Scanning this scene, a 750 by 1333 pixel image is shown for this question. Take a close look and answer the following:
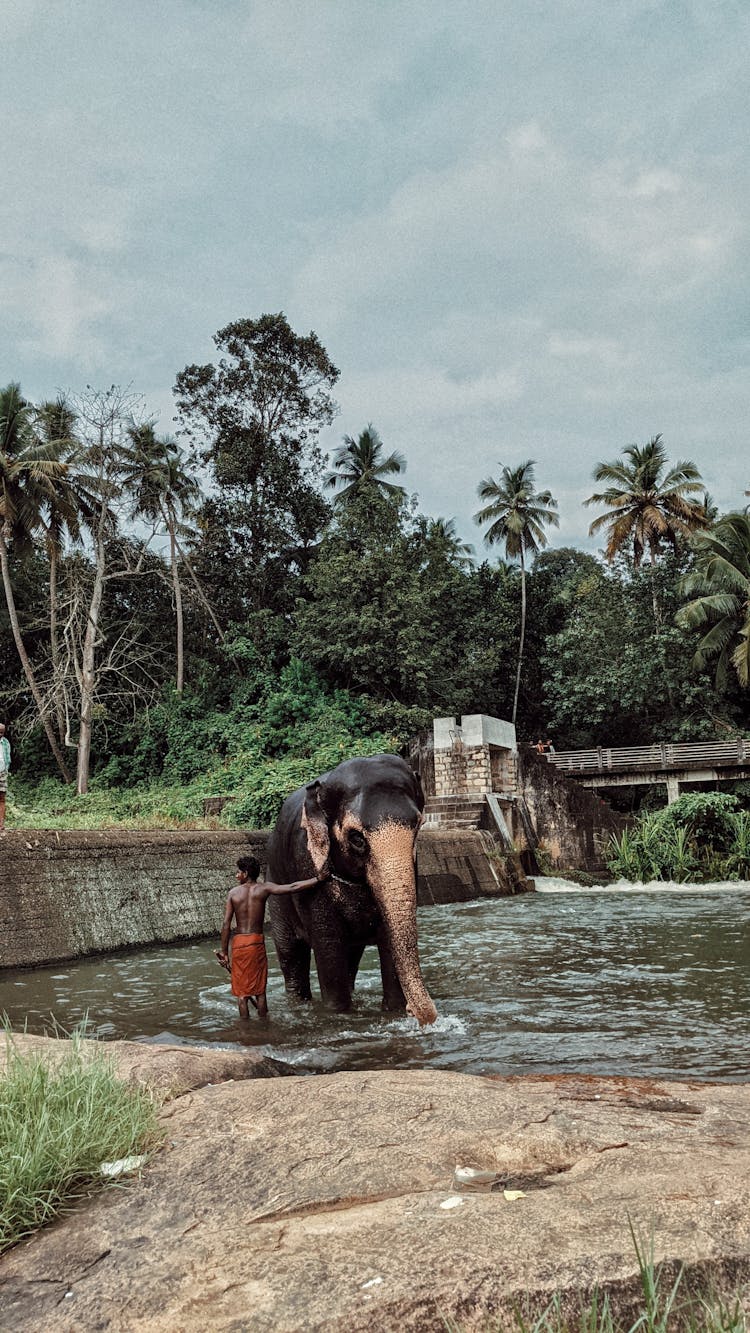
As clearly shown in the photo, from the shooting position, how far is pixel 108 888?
10742 millimetres

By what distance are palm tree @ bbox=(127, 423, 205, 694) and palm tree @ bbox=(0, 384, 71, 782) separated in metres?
2.54

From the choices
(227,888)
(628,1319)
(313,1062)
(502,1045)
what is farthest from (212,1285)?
(227,888)

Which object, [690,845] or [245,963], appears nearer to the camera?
[245,963]

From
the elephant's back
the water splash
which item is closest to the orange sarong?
the elephant's back

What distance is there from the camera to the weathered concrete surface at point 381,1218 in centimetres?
203

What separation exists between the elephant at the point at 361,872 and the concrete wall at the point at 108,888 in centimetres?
343

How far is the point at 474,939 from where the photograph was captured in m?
11.6

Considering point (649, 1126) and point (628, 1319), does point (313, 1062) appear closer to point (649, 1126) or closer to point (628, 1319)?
point (649, 1126)

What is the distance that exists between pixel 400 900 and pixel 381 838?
1.32 feet

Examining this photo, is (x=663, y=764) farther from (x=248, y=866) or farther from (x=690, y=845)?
(x=248, y=866)

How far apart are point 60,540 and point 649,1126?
28.8 metres

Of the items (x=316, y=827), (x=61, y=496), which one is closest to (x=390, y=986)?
(x=316, y=827)

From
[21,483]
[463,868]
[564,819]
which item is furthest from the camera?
[21,483]

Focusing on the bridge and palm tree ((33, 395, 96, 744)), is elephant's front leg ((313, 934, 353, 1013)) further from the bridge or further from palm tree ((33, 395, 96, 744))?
the bridge
